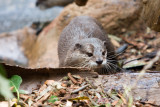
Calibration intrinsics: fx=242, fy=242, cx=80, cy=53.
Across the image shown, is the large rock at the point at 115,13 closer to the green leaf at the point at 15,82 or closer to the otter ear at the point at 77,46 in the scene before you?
the otter ear at the point at 77,46

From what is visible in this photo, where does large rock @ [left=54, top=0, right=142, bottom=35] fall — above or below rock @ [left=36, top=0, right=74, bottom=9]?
below

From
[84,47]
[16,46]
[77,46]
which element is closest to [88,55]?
[84,47]

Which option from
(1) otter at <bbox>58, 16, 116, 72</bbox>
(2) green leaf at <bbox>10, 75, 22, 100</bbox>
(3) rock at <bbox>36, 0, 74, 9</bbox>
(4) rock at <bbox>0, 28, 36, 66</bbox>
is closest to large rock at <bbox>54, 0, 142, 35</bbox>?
(1) otter at <bbox>58, 16, 116, 72</bbox>

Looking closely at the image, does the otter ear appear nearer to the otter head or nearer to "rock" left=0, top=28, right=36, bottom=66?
the otter head

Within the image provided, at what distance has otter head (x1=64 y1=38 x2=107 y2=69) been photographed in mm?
3365

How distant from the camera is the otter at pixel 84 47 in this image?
3447mm

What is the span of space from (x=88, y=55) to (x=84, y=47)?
0.17 meters

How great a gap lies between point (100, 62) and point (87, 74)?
772 millimetres

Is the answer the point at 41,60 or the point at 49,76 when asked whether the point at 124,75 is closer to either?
the point at 49,76

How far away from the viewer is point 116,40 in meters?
6.00

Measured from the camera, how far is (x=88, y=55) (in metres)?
3.51

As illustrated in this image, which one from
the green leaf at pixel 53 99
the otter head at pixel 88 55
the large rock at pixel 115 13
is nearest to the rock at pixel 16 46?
the large rock at pixel 115 13

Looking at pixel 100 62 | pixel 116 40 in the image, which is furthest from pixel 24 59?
pixel 100 62

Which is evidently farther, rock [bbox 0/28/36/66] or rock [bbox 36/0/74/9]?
rock [bbox 36/0/74/9]
